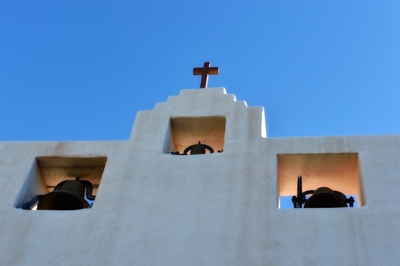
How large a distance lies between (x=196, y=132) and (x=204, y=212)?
216 centimetres

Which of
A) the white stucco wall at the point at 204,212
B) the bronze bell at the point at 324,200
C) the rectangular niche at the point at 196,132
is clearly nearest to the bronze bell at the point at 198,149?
the rectangular niche at the point at 196,132

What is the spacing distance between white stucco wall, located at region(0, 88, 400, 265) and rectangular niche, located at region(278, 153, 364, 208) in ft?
0.35

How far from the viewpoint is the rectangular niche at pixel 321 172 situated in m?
9.85

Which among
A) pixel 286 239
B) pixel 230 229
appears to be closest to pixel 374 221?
pixel 286 239

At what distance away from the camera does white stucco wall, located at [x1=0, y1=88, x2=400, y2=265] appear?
27.9ft

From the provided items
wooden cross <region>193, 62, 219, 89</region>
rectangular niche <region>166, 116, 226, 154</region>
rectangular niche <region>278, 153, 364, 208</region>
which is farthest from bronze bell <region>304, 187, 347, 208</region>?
wooden cross <region>193, 62, 219, 89</region>

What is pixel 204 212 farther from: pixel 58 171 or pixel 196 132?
pixel 58 171

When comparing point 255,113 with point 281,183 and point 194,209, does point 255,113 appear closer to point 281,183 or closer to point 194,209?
point 281,183

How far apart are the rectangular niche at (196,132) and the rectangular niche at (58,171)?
1.07 metres

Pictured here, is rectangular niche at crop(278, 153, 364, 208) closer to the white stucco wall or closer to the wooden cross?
the white stucco wall

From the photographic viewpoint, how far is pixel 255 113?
10.6 meters

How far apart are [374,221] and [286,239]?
1035mm

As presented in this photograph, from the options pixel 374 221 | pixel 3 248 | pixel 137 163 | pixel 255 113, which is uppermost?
pixel 255 113

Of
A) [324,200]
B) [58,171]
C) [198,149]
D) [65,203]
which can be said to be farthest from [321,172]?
[58,171]
